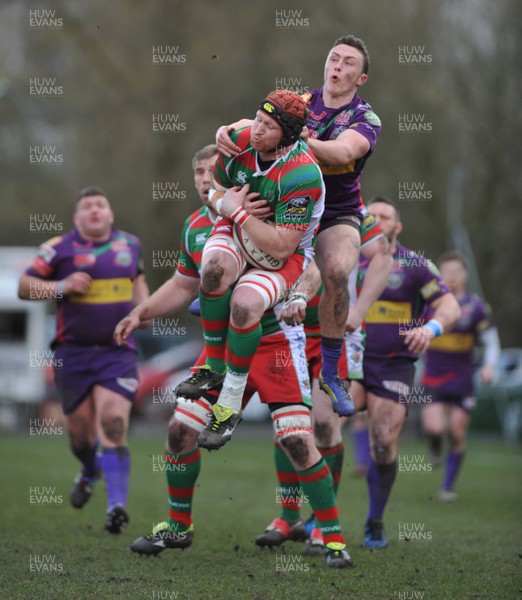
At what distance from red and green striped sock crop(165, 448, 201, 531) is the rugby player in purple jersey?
1.69 metres

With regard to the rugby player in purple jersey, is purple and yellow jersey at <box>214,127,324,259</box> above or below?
above

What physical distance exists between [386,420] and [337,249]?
1.95 meters

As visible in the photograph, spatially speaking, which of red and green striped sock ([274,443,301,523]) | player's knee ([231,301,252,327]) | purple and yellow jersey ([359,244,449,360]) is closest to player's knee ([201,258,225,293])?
player's knee ([231,301,252,327])

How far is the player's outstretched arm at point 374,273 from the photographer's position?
25.8 ft

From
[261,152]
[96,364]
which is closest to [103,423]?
[96,364]

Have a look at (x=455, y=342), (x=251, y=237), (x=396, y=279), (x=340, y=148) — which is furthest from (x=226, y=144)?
(x=455, y=342)

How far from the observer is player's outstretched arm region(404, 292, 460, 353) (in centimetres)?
791

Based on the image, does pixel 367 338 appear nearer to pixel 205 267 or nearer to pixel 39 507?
pixel 205 267

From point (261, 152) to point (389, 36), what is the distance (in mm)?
19504

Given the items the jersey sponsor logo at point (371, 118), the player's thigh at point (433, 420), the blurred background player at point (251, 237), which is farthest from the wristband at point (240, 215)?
the player's thigh at point (433, 420)

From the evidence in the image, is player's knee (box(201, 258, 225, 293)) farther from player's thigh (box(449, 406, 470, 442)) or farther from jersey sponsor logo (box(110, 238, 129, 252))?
player's thigh (box(449, 406, 470, 442))

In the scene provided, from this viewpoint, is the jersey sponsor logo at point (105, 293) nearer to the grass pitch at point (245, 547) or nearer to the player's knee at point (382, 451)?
the grass pitch at point (245, 547)

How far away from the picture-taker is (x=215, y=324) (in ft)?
22.0

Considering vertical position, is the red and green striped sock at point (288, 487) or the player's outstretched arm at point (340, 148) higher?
the player's outstretched arm at point (340, 148)
